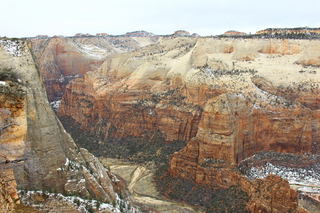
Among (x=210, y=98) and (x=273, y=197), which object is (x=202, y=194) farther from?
(x=210, y=98)

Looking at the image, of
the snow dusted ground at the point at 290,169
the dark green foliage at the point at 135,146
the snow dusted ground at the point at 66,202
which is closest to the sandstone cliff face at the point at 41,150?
the snow dusted ground at the point at 66,202

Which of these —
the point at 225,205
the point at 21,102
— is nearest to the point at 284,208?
the point at 225,205

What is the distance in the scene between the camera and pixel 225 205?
91.1 ft

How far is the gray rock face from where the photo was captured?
634 inches

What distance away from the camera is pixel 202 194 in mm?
31234

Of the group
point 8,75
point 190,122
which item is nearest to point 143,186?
point 190,122

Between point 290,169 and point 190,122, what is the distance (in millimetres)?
15983

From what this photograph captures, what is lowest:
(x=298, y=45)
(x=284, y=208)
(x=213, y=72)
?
(x=284, y=208)

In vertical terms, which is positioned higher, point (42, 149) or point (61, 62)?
point (61, 62)

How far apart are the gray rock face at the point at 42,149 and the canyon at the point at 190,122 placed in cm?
6

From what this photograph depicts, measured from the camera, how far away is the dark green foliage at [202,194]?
1076 inches

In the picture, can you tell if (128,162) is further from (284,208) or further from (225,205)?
(284,208)

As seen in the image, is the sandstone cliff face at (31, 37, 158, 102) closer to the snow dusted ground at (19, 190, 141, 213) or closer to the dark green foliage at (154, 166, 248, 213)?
the dark green foliage at (154, 166, 248, 213)

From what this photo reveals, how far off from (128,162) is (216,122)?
759 inches
